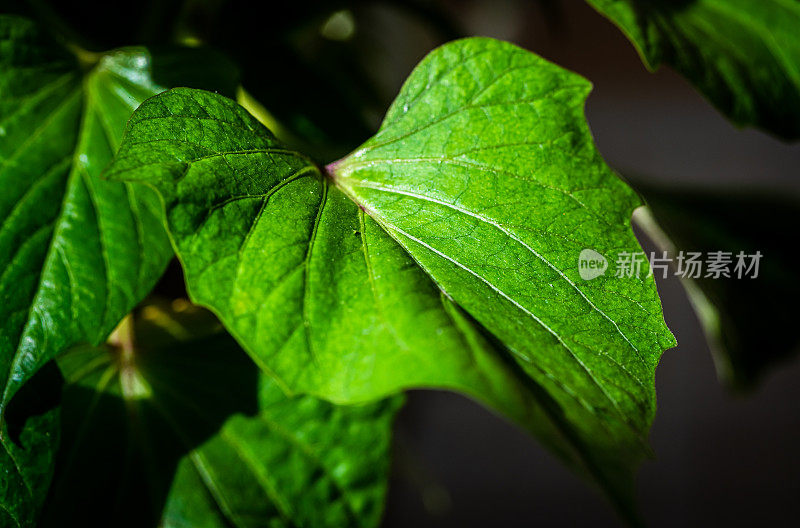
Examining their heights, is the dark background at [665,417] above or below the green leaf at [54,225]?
below

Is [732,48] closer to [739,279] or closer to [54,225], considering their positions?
[739,279]

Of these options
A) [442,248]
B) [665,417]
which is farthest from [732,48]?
[665,417]

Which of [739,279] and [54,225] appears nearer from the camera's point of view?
[54,225]

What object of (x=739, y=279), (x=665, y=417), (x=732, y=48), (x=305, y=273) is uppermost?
(x=305, y=273)

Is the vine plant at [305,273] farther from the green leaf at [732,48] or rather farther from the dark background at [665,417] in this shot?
the dark background at [665,417]

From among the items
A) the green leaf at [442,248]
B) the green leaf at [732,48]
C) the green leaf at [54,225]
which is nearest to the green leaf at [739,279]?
the green leaf at [732,48]

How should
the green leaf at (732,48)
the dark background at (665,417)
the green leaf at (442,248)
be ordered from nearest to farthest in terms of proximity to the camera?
the green leaf at (442,248) < the green leaf at (732,48) < the dark background at (665,417)

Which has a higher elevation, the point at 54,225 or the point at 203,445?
the point at 54,225

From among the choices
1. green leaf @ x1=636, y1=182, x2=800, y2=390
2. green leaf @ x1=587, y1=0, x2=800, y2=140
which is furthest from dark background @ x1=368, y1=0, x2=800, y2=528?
green leaf @ x1=587, y1=0, x2=800, y2=140
